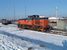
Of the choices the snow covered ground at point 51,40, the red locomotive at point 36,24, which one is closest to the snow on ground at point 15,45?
the snow covered ground at point 51,40

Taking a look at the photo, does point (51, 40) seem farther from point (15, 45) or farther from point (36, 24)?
point (36, 24)

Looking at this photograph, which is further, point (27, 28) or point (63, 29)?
point (27, 28)

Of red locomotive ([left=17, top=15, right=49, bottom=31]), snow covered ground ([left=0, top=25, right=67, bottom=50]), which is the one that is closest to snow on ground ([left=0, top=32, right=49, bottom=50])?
snow covered ground ([left=0, top=25, right=67, bottom=50])

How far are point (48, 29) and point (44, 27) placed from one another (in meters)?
1.07

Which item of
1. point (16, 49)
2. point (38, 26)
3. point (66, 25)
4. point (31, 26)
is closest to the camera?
point (16, 49)

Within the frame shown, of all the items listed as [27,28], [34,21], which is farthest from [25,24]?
[34,21]

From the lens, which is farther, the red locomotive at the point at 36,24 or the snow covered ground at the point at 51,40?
the red locomotive at the point at 36,24

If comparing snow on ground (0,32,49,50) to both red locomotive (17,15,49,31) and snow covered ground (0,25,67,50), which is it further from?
red locomotive (17,15,49,31)

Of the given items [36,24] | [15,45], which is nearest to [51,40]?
[15,45]

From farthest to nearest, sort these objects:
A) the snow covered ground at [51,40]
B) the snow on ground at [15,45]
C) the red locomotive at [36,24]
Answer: the red locomotive at [36,24], the snow covered ground at [51,40], the snow on ground at [15,45]

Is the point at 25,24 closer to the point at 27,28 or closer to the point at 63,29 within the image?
the point at 27,28

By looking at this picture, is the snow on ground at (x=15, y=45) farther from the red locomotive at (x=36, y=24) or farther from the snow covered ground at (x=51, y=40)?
the red locomotive at (x=36, y=24)

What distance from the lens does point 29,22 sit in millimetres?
24922

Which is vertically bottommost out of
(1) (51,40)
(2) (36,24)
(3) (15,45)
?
(1) (51,40)
